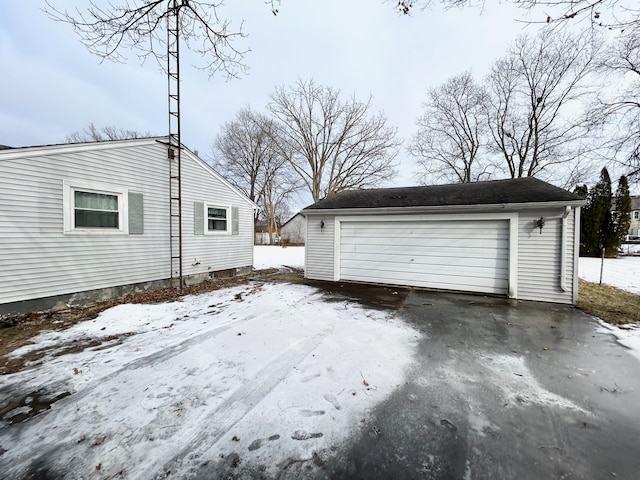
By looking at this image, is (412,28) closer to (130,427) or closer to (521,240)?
(521,240)

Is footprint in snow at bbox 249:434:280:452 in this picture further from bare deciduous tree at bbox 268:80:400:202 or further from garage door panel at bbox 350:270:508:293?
bare deciduous tree at bbox 268:80:400:202

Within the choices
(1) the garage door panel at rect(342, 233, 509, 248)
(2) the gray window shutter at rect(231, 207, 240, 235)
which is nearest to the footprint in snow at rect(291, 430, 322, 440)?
(1) the garage door panel at rect(342, 233, 509, 248)

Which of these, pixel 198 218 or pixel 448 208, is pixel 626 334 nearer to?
pixel 448 208

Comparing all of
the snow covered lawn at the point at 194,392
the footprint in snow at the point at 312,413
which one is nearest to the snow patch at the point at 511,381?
the snow covered lawn at the point at 194,392

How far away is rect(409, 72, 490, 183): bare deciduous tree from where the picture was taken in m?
20.8

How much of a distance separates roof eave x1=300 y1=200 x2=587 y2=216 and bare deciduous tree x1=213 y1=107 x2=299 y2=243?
70.6ft

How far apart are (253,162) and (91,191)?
83.3ft

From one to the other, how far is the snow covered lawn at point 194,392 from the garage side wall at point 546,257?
168 inches

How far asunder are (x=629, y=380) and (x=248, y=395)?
14.3 ft

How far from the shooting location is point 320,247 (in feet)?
31.1

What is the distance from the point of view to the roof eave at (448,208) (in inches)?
249

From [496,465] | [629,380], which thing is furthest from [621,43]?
[496,465]

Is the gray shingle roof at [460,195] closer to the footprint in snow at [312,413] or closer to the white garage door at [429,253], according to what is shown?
the white garage door at [429,253]

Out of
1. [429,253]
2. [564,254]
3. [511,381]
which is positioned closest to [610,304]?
[564,254]
